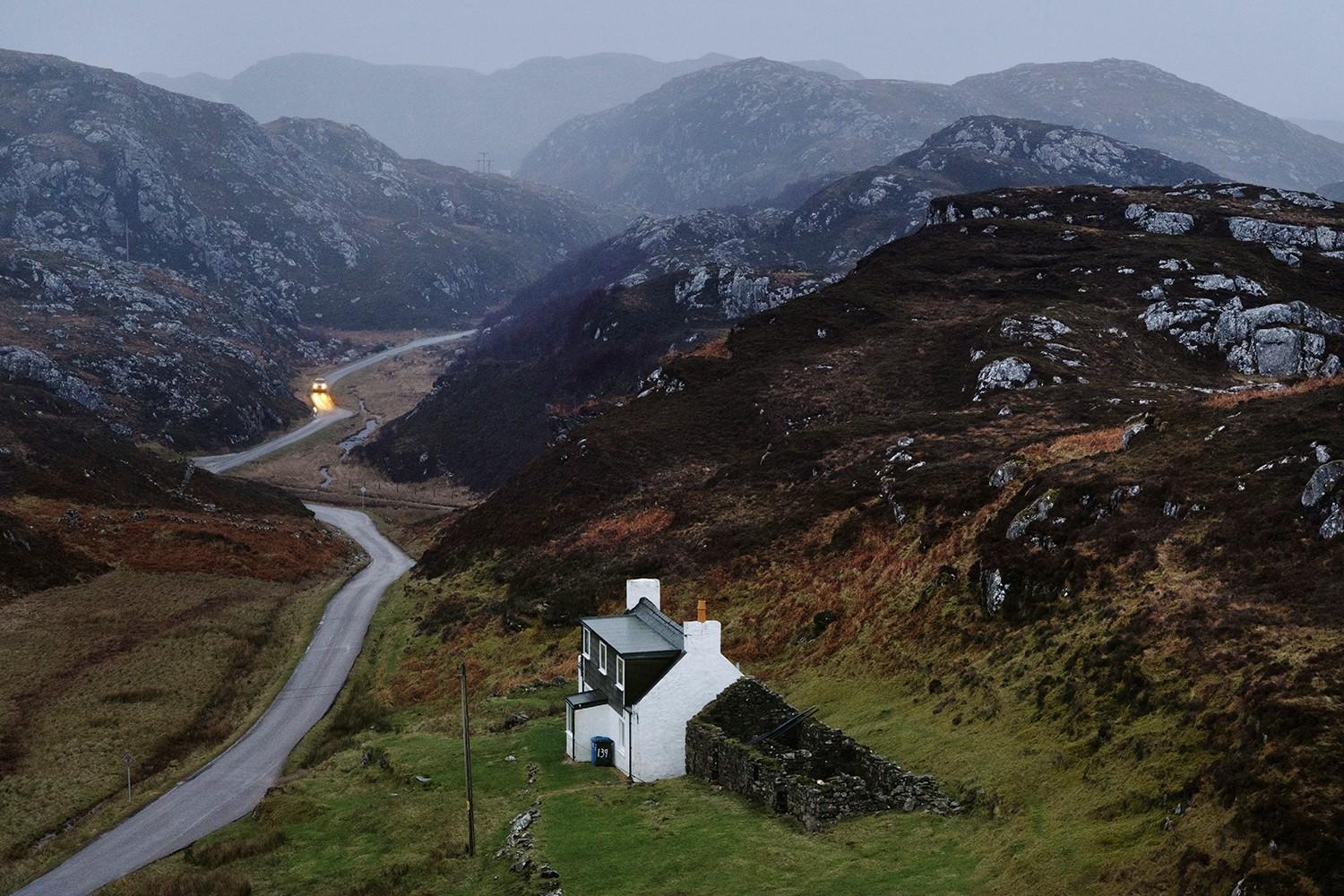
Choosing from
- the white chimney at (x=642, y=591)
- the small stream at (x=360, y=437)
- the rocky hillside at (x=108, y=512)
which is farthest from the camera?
the small stream at (x=360, y=437)

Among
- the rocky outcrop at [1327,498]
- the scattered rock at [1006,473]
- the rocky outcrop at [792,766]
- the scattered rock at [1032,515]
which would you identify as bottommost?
the rocky outcrop at [792,766]

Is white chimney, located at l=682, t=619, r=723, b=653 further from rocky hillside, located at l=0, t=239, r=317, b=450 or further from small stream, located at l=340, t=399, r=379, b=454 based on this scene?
small stream, located at l=340, t=399, r=379, b=454

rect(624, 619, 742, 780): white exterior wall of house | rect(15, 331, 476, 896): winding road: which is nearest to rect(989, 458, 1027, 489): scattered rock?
rect(624, 619, 742, 780): white exterior wall of house

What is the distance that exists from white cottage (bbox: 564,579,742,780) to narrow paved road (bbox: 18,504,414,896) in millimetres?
15259

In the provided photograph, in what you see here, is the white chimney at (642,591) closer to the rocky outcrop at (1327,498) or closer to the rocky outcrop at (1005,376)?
the rocky outcrop at (1327,498)

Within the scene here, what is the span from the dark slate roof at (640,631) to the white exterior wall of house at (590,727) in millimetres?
2447

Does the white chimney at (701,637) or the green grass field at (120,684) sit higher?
the white chimney at (701,637)

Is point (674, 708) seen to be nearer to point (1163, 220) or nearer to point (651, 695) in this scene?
point (651, 695)

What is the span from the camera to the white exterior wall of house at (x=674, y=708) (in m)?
34.8

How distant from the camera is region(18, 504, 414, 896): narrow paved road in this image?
37.2 metres

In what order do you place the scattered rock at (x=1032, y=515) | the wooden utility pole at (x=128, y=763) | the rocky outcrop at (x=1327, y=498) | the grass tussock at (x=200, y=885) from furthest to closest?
the wooden utility pole at (x=128, y=763), the scattered rock at (x=1032, y=515), the grass tussock at (x=200, y=885), the rocky outcrop at (x=1327, y=498)

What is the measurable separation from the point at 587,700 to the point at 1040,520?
1827cm

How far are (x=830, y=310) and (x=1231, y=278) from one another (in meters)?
35.4

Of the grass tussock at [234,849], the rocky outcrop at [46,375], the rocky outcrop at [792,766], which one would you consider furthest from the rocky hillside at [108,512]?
the rocky outcrop at [792,766]
